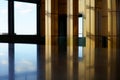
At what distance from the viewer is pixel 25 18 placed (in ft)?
91.9

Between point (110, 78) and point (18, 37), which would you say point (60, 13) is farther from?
point (110, 78)

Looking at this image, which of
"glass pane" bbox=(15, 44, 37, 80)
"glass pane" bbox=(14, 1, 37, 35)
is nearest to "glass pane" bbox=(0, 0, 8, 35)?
"glass pane" bbox=(14, 1, 37, 35)

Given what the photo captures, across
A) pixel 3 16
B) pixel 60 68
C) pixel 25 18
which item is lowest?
pixel 60 68

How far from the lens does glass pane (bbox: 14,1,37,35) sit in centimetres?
2747

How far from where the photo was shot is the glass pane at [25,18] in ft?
90.1

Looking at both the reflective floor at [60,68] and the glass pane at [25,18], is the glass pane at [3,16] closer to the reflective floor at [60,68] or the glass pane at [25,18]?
the glass pane at [25,18]

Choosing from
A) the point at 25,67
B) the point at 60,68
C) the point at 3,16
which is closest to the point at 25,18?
the point at 3,16

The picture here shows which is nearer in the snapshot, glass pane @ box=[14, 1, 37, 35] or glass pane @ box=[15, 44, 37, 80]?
glass pane @ box=[15, 44, 37, 80]

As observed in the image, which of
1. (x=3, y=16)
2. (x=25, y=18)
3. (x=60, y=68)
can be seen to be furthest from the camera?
(x=25, y=18)

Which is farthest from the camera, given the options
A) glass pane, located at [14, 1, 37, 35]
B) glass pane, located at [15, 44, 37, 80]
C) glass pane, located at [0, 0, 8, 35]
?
glass pane, located at [14, 1, 37, 35]

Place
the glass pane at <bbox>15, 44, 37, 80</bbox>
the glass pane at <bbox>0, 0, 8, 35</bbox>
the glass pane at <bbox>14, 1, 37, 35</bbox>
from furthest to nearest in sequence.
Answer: the glass pane at <bbox>14, 1, 37, 35</bbox> → the glass pane at <bbox>0, 0, 8, 35</bbox> → the glass pane at <bbox>15, 44, 37, 80</bbox>

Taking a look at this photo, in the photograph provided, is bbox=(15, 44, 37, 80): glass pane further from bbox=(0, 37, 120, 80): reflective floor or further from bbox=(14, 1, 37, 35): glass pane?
bbox=(14, 1, 37, 35): glass pane

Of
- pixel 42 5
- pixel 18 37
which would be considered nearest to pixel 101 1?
pixel 42 5

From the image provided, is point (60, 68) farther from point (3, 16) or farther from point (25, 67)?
point (3, 16)
